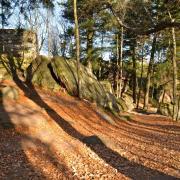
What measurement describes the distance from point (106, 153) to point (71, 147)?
1125 millimetres

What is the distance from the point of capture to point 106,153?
37.7 feet

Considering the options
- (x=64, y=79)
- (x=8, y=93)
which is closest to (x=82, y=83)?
(x=64, y=79)

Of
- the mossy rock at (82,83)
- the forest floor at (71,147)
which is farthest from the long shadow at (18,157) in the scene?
the mossy rock at (82,83)

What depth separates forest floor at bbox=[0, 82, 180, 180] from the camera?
9.06 m

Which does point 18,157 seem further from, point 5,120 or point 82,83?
point 82,83

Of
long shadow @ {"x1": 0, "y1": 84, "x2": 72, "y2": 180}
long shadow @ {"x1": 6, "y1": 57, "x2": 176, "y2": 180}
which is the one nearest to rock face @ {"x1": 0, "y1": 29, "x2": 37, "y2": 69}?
long shadow @ {"x1": 6, "y1": 57, "x2": 176, "y2": 180}

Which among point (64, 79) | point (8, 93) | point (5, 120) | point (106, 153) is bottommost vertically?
point (106, 153)

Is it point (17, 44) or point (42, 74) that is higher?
point (17, 44)

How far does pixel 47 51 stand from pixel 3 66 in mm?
24269

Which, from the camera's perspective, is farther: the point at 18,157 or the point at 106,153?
the point at 106,153

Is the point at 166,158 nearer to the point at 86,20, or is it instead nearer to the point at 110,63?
the point at 86,20

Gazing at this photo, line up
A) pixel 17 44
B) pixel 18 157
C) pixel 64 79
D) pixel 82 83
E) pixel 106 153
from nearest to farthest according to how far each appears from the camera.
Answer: pixel 18 157 → pixel 106 153 → pixel 64 79 → pixel 82 83 → pixel 17 44

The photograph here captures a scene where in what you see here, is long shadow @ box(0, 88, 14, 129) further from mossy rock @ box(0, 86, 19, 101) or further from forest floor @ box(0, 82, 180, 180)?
mossy rock @ box(0, 86, 19, 101)

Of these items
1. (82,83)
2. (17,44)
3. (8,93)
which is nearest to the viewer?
(8,93)
